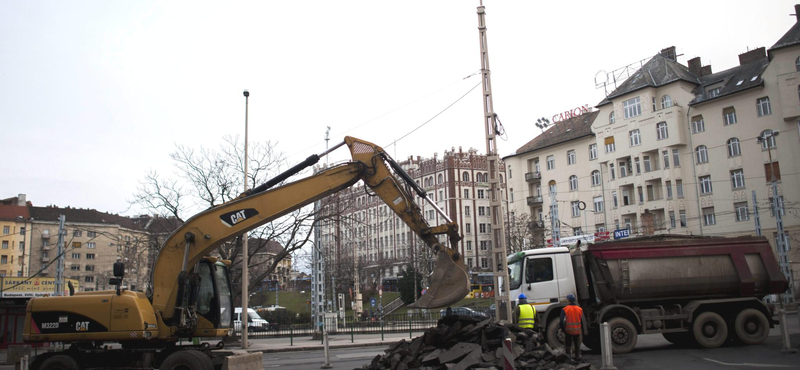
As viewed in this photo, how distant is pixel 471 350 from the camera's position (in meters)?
11.2

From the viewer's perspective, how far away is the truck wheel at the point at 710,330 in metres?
16.0

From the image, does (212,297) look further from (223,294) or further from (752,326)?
(752,326)

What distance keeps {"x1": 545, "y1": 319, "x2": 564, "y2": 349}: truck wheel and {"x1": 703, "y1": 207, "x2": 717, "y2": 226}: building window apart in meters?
39.5

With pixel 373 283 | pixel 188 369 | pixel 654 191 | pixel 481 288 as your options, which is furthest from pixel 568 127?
pixel 188 369

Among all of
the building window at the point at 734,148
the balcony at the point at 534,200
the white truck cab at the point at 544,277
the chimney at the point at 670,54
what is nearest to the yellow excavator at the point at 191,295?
the white truck cab at the point at 544,277

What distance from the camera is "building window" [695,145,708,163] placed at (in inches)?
1962

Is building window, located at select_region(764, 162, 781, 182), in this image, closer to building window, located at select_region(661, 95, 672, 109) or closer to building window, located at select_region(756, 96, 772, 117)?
building window, located at select_region(756, 96, 772, 117)

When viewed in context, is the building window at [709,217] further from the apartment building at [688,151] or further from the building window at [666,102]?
the building window at [666,102]

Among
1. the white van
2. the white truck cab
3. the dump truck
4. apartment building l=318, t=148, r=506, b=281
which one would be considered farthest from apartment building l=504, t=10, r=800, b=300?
the white truck cab

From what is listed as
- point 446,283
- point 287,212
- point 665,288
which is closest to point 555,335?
point 665,288

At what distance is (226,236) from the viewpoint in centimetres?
1186

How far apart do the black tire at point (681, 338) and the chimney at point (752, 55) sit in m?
45.3

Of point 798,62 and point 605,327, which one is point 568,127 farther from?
point 605,327

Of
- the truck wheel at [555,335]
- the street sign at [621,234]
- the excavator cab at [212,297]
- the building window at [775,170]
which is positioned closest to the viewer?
the excavator cab at [212,297]
